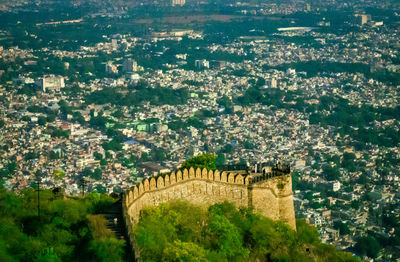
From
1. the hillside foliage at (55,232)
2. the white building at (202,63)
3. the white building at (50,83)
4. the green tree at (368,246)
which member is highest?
the hillside foliage at (55,232)

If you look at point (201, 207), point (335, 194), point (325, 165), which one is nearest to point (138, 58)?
point (325, 165)

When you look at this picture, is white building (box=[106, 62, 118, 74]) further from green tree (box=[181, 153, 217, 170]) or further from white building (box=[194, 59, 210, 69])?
green tree (box=[181, 153, 217, 170])

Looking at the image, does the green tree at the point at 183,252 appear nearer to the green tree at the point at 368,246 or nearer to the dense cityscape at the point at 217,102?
the dense cityscape at the point at 217,102

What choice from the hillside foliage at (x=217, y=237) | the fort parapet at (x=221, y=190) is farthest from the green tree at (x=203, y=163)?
the hillside foliage at (x=217, y=237)

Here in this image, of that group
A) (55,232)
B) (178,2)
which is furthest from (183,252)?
(178,2)

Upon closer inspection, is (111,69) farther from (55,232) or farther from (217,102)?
(55,232)

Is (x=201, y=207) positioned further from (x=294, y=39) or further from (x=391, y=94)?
(x=294, y=39)
